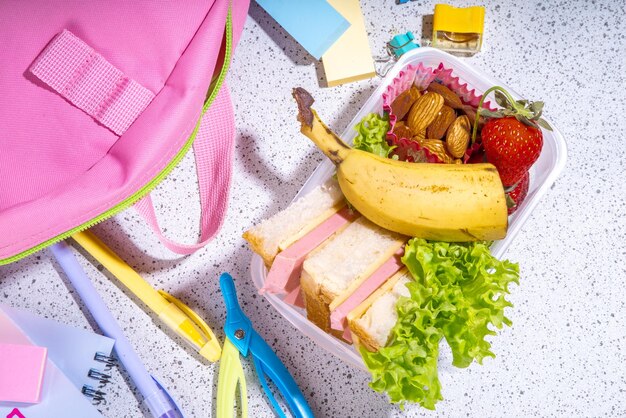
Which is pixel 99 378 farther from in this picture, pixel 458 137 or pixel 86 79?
pixel 458 137

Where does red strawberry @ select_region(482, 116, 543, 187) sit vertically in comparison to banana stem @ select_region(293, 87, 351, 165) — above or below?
below

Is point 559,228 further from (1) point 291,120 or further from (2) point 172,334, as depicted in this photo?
(2) point 172,334

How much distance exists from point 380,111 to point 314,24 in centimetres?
15

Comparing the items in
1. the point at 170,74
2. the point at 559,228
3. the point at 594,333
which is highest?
the point at 170,74

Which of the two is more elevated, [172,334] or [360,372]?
[172,334]

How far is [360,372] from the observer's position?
0.84 metres

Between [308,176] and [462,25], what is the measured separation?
0.30 metres

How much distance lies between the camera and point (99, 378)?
33.4 inches

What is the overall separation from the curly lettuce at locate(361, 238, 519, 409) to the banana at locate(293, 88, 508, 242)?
0.03m

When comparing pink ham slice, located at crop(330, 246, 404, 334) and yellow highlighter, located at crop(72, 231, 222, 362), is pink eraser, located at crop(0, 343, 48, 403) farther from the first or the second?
pink ham slice, located at crop(330, 246, 404, 334)

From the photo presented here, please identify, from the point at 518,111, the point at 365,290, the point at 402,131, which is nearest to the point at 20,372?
the point at 365,290

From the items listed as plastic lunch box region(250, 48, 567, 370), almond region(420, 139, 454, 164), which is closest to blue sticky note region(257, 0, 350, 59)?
plastic lunch box region(250, 48, 567, 370)

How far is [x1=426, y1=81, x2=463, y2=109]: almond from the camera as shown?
77cm

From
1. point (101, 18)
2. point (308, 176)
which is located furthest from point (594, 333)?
point (101, 18)
